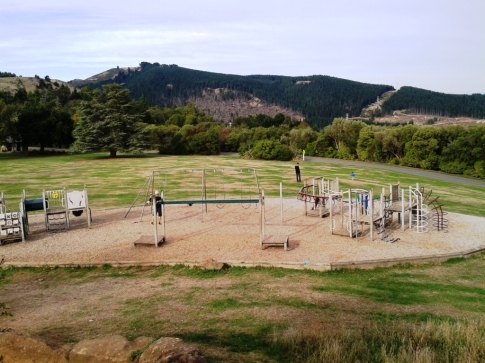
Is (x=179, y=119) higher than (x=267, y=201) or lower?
higher

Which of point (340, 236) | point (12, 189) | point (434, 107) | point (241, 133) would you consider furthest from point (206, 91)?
point (340, 236)

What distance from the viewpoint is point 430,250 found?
13000 mm

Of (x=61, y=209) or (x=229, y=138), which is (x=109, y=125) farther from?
(x=61, y=209)

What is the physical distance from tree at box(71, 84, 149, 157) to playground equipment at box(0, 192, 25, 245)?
115 ft

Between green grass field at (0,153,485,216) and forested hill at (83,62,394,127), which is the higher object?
forested hill at (83,62,394,127)

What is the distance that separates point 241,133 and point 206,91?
12764cm

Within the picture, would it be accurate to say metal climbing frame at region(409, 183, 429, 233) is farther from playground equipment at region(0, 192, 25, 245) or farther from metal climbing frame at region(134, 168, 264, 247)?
playground equipment at region(0, 192, 25, 245)

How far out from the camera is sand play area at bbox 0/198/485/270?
12000 mm

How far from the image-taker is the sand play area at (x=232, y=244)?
12.0m

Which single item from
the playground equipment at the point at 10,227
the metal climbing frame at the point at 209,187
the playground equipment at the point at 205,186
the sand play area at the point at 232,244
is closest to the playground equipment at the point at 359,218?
the sand play area at the point at 232,244

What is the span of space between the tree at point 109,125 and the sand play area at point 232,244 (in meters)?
31.6

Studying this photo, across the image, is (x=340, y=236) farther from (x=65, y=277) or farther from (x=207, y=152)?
(x=207, y=152)

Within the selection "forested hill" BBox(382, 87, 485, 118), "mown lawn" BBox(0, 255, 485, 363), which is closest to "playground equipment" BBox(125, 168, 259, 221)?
"mown lawn" BBox(0, 255, 485, 363)

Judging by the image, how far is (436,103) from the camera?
140125 mm
